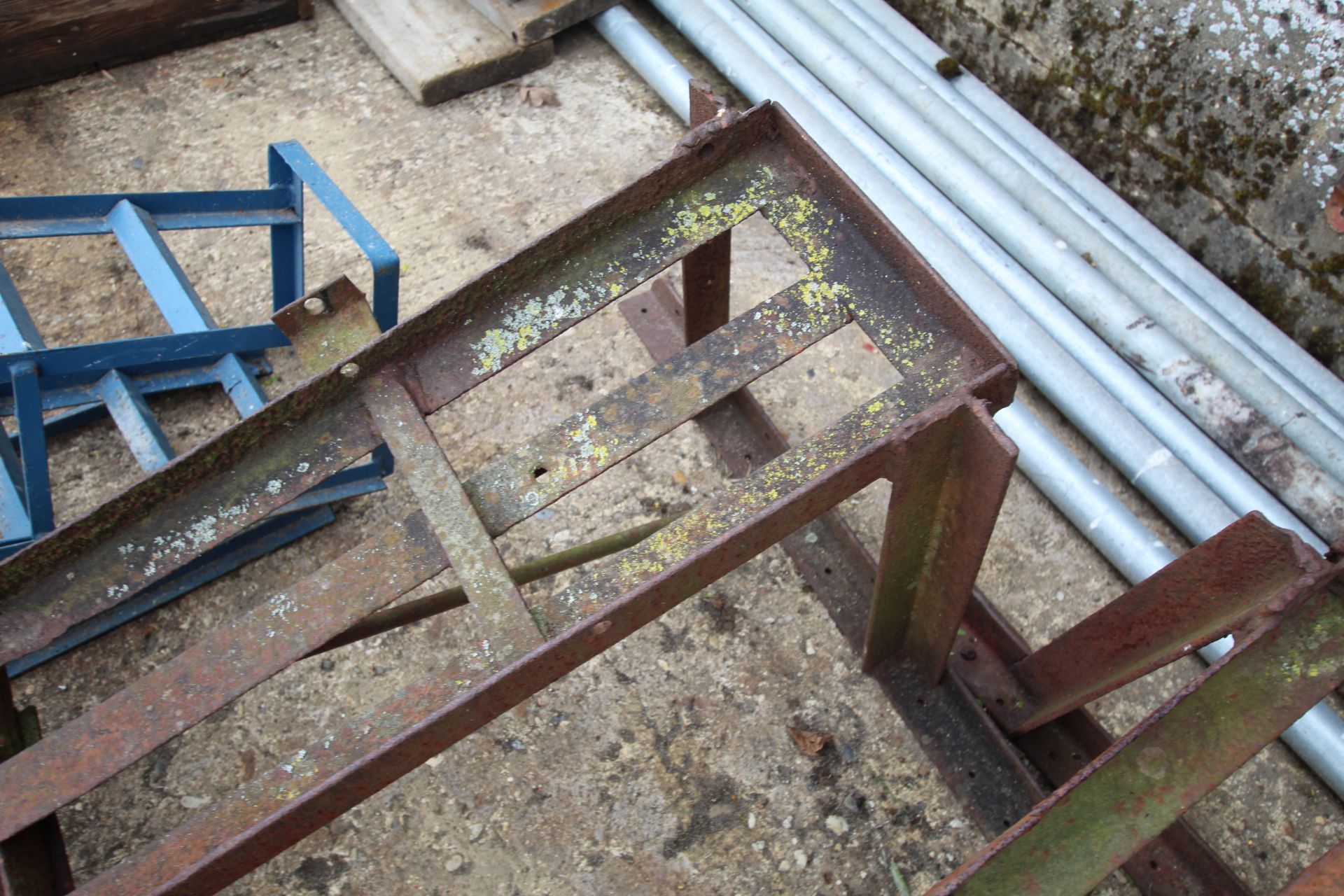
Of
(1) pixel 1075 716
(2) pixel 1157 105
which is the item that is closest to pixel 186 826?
(1) pixel 1075 716

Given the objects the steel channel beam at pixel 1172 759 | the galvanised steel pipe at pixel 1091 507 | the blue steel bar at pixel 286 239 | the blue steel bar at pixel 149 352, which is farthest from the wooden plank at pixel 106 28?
the steel channel beam at pixel 1172 759

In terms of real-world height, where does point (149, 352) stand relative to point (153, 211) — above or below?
below

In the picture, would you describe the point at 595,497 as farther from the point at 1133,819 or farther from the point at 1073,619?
the point at 1133,819

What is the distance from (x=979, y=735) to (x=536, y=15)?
332cm

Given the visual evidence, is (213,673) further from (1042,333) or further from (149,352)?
(1042,333)

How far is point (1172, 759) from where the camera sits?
5.19 feet

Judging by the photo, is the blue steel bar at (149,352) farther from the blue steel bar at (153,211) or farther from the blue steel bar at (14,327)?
the blue steel bar at (153,211)

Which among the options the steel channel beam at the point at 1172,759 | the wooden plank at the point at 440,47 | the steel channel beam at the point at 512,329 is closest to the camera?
the steel channel beam at the point at 1172,759

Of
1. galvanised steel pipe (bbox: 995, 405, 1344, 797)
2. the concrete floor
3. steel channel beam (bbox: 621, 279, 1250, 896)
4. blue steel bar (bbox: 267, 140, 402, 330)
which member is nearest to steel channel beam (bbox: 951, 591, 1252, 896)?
steel channel beam (bbox: 621, 279, 1250, 896)

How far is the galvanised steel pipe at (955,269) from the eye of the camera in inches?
98.0

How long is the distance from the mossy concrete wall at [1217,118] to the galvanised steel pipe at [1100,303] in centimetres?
42

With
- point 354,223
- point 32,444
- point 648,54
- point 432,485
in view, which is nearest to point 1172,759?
point 432,485

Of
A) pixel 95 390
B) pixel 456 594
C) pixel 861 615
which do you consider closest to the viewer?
pixel 456 594

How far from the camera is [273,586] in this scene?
2900 millimetres
